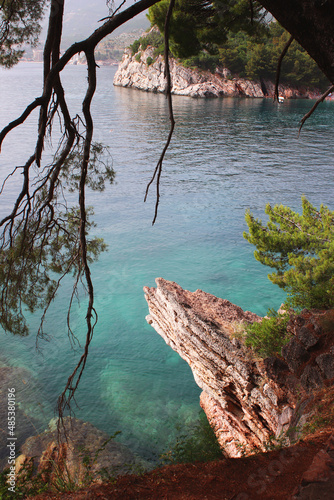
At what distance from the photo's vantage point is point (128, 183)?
98.5 ft

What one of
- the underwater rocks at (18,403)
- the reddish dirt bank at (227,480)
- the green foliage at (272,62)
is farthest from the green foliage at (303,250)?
the green foliage at (272,62)

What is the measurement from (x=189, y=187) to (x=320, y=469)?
26.2m

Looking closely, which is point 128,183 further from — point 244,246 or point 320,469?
point 320,469

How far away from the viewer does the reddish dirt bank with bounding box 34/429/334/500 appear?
4.27 m

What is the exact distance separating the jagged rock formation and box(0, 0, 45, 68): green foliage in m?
6.39

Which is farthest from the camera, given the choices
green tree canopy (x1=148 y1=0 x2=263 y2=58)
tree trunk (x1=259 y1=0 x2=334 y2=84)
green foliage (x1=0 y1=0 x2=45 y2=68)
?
green tree canopy (x1=148 y1=0 x2=263 y2=58)

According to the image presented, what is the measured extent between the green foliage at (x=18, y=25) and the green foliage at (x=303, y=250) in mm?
6657

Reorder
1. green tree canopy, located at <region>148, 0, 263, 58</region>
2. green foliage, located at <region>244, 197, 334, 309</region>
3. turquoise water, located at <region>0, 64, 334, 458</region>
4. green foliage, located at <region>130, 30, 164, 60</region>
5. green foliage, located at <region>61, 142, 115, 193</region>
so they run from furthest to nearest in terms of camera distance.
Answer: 1. green foliage, located at <region>130, 30, 164, 60</region>
2. turquoise water, located at <region>0, 64, 334, 458</region>
3. green foliage, located at <region>244, 197, 334, 309</region>
4. green tree canopy, located at <region>148, 0, 263, 58</region>
5. green foliage, located at <region>61, 142, 115, 193</region>

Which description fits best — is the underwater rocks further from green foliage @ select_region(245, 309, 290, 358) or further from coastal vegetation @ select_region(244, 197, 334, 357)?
coastal vegetation @ select_region(244, 197, 334, 357)

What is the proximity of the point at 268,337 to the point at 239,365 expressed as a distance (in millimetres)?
892

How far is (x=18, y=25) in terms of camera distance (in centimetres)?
496

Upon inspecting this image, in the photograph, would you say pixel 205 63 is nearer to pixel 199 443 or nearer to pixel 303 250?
pixel 303 250

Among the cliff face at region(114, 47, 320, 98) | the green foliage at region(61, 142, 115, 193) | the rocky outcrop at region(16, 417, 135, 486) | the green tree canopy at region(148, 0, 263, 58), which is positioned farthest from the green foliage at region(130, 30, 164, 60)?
the green foliage at region(61, 142, 115, 193)

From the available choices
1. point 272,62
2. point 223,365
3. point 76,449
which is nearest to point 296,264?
point 223,365
